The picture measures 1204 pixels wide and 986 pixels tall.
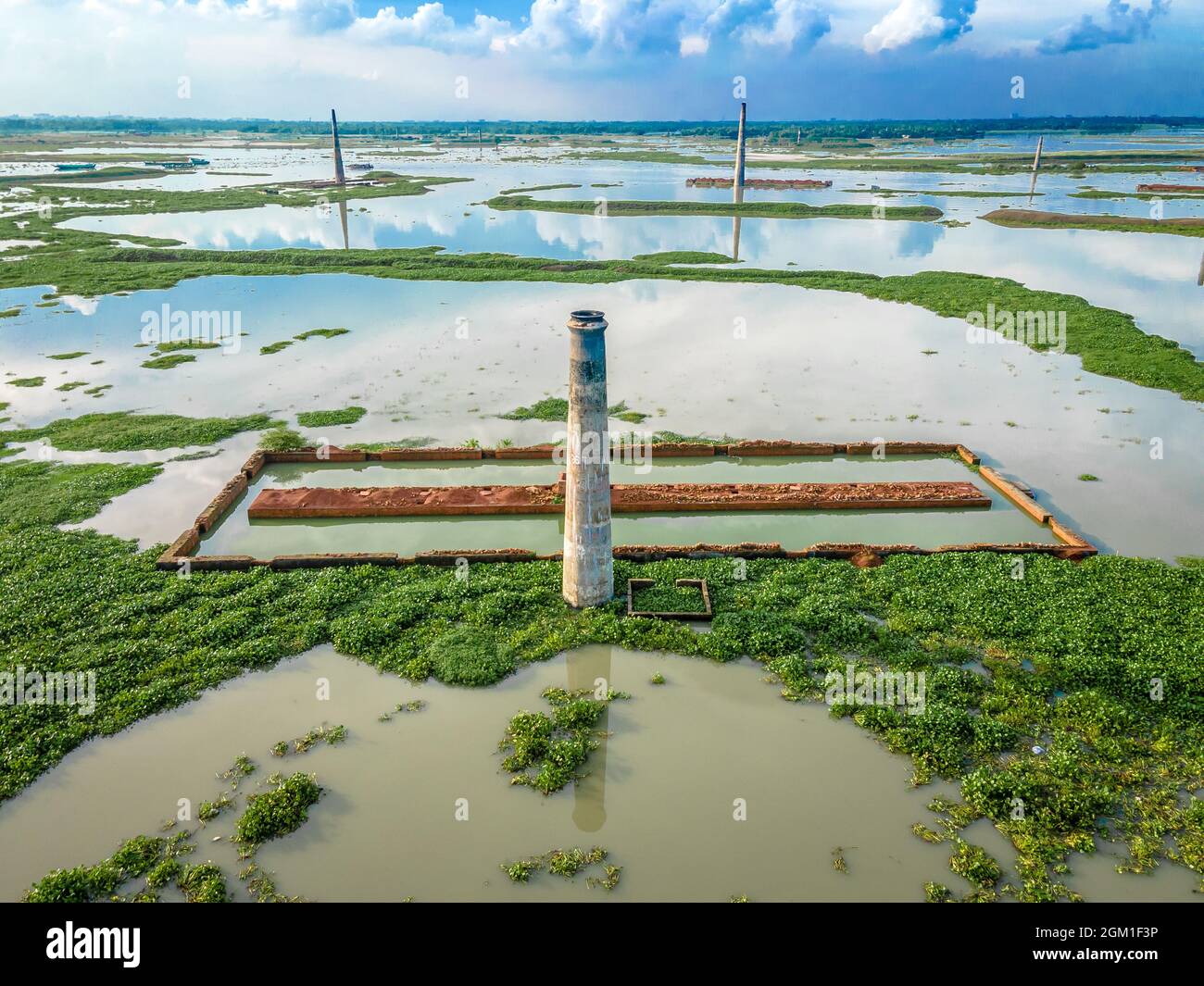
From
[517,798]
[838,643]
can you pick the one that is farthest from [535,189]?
[517,798]

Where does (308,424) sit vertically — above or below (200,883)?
above

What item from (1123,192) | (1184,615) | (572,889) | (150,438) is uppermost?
(1123,192)

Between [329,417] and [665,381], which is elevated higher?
[665,381]

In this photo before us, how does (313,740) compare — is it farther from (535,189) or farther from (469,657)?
(535,189)

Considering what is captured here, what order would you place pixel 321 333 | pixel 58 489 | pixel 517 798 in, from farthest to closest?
1. pixel 321 333
2. pixel 58 489
3. pixel 517 798

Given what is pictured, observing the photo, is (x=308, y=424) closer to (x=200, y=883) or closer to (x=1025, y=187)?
(x=200, y=883)

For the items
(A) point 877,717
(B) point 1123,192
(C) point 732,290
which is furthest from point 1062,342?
(B) point 1123,192
